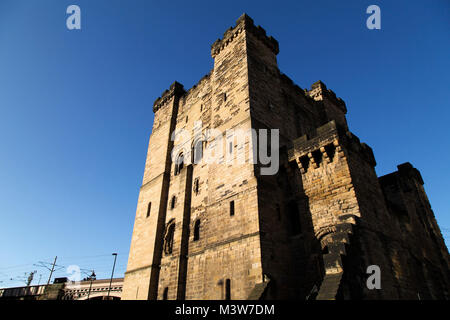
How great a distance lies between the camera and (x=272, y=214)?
36.4 ft

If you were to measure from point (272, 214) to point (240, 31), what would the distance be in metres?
11.7

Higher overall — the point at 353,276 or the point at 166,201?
the point at 166,201

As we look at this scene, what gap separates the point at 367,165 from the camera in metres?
12.0

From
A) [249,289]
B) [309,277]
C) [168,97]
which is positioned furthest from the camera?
[168,97]

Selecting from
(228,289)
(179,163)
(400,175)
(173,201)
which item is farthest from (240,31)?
(228,289)

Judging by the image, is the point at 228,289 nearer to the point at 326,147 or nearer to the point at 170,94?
the point at 326,147

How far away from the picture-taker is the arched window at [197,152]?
16241 millimetres

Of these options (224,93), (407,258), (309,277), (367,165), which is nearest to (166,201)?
(224,93)

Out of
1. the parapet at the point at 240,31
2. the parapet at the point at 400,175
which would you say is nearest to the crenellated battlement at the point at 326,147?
the parapet at the point at 400,175

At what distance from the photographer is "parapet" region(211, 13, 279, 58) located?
16609 millimetres
